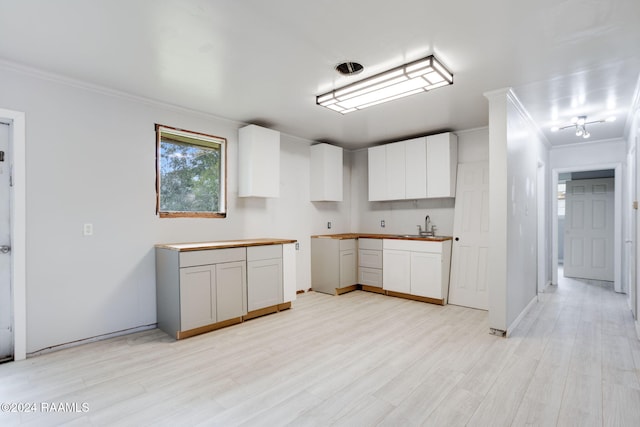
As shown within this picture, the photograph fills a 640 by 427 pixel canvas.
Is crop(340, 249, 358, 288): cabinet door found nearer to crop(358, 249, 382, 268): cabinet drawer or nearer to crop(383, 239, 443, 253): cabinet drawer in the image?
crop(358, 249, 382, 268): cabinet drawer

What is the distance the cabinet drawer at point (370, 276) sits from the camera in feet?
16.8

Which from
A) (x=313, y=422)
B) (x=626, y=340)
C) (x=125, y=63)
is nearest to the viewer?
(x=313, y=422)

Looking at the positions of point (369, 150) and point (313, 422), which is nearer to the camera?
point (313, 422)

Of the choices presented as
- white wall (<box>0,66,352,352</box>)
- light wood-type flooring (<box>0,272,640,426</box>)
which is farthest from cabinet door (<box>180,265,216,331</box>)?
white wall (<box>0,66,352,352</box>)

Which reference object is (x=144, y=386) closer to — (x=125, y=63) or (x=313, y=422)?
(x=313, y=422)

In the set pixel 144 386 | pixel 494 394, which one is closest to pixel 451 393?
pixel 494 394

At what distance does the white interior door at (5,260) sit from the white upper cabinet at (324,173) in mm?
3659

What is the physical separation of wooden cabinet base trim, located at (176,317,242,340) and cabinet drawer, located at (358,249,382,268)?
2.31m

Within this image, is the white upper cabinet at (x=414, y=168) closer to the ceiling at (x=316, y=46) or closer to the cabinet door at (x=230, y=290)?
the ceiling at (x=316, y=46)

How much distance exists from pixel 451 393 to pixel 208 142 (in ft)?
12.2

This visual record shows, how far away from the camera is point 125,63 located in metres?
2.70

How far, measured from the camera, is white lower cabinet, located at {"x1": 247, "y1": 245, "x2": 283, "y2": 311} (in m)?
3.83

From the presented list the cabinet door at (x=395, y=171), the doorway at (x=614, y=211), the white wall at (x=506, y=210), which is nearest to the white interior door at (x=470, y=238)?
the white wall at (x=506, y=210)

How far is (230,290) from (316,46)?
2.60 meters
